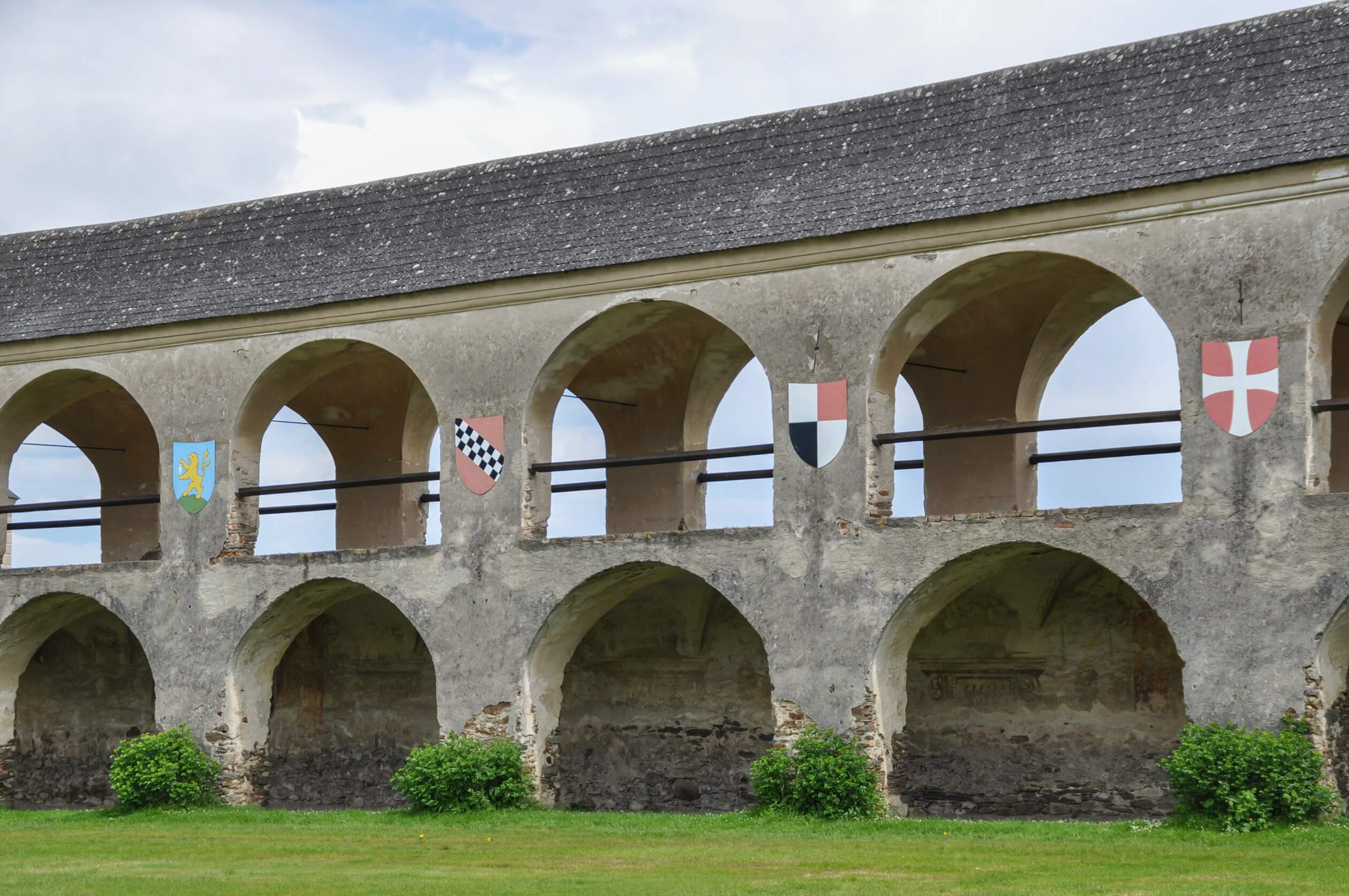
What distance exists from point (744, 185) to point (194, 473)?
25.3ft

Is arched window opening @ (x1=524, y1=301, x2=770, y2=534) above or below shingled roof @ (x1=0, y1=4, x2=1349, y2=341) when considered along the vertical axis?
below

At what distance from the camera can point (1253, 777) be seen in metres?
15.9

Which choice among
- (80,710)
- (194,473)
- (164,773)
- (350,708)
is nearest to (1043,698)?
(350,708)

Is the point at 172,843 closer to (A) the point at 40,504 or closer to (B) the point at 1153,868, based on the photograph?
Answer: (A) the point at 40,504

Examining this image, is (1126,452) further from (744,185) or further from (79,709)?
(79,709)

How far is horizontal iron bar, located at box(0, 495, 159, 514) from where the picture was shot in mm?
23203

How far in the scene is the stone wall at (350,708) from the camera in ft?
79.4

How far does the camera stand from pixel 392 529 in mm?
25219

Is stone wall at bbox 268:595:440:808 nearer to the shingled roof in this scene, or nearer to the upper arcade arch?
the shingled roof

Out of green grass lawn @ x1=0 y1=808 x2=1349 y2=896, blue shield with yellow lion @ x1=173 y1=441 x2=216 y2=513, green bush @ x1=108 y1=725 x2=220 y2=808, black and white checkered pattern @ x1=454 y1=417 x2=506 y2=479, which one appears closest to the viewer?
green grass lawn @ x1=0 y1=808 x2=1349 y2=896

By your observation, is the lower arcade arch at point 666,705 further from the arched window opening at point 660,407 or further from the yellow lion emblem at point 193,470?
the yellow lion emblem at point 193,470

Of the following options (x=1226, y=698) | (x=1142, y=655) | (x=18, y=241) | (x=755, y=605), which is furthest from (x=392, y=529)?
(x=1226, y=698)

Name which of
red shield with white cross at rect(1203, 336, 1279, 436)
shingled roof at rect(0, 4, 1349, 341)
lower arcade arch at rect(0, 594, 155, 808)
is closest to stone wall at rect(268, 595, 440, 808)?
lower arcade arch at rect(0, 594, 155, 808)

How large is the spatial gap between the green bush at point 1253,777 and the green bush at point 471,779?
6.94 meters
